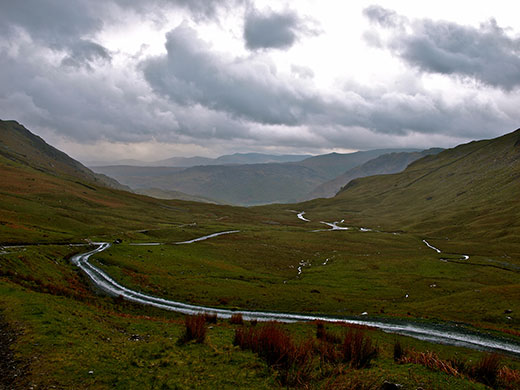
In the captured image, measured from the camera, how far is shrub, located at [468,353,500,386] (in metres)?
14.6

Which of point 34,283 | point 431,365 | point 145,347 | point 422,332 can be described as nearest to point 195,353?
point 145,347

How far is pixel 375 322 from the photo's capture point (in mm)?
38719

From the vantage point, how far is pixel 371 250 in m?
120

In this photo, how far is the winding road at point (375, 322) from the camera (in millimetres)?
32000

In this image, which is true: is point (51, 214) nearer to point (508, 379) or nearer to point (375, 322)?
point (375, 322)

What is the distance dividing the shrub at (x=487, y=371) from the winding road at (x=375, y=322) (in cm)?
1949

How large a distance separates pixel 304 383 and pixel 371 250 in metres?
115

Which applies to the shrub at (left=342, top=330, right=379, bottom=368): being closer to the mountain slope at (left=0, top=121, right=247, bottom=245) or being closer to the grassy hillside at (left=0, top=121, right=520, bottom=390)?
the grassy hillside at (left=0, top=121, right=520, bottom=390)

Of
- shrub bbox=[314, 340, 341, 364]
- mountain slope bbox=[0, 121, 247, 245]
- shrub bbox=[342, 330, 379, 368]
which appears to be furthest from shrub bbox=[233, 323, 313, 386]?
mountain slope bbox=[0, 121, 247, 245]

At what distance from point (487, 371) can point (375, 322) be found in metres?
25.2

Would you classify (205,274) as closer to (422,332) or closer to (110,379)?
(422,332)

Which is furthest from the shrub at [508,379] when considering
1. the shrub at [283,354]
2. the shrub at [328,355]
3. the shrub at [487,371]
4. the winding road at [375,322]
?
the winding road at [375,322]

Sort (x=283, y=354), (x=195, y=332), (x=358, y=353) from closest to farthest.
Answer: (x=283, y=354), (x=358, y=353), (x=195, y=332)

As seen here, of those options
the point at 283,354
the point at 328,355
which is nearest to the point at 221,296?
the point at 328,355
